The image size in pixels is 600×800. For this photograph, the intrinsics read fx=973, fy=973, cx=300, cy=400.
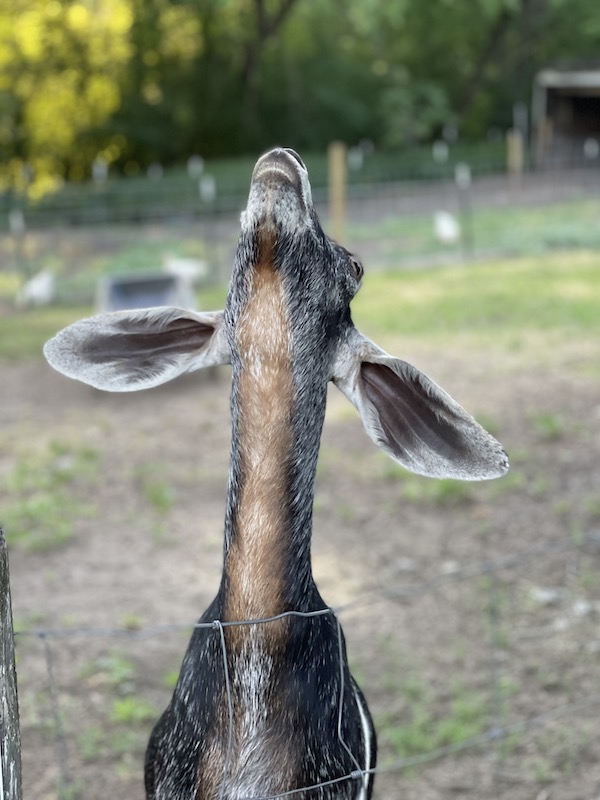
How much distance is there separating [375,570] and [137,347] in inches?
125

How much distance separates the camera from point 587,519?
562 cm

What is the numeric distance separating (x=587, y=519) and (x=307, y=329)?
4.05 metres

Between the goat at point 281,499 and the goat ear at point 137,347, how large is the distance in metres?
0.14

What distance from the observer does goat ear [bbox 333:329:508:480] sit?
2.00 meters

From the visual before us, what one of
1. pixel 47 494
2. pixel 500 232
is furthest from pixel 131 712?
pixel 500 232

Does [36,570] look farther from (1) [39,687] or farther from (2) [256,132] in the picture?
(2) [256,132]

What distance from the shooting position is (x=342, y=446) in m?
7.02

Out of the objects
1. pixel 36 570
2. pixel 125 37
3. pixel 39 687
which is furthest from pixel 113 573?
pixel 125 37

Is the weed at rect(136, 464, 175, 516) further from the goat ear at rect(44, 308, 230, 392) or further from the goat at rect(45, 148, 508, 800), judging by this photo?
the goat at rect(45, 148, 508, 800)

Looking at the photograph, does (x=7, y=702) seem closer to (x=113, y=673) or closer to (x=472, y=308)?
(x=113, y=673)

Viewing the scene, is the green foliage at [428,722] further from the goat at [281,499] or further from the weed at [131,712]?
the goat at [281,499]

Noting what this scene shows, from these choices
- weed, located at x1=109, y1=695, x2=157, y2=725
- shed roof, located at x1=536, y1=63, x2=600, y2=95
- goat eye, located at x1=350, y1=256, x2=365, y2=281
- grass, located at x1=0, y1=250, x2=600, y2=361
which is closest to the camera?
goat eye, located at x1=350, y1=256, x2=365, y2=281

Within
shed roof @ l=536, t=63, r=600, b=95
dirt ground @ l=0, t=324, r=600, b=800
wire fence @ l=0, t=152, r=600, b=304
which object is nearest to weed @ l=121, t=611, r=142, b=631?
dirt ground @ l=0, t=324, r=600, b=800

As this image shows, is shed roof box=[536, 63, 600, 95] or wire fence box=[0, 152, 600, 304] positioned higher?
shed roof box=[536, 63, 600, 95]
